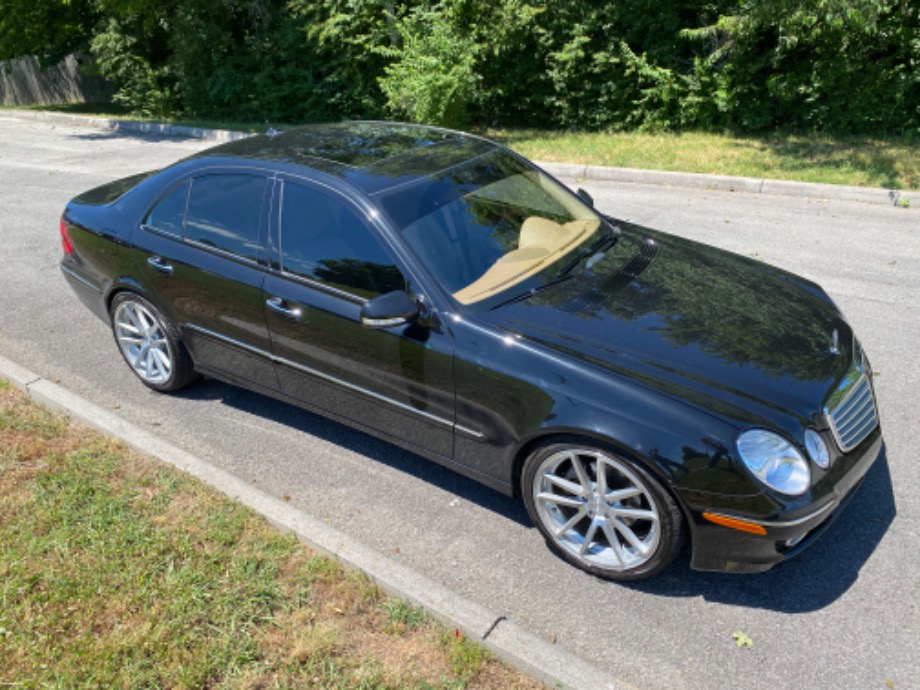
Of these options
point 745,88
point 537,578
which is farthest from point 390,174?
point 745,88

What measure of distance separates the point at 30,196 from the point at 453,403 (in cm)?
986

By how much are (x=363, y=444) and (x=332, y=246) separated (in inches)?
48.9

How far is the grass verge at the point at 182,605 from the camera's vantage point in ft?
9.68

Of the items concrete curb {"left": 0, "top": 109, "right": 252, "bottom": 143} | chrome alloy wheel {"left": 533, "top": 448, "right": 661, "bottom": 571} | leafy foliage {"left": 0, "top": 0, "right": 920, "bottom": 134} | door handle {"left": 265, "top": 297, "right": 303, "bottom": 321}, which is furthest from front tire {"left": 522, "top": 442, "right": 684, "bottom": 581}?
concrete curb {"left": 0, "top": 109, "right": 252, "bottom": 143}

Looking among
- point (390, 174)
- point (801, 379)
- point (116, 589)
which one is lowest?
point (116, 589)

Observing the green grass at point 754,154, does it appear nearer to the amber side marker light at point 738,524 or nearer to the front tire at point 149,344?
the amber side marker light at point 738,524

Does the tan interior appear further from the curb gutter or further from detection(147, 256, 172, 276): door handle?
the curb gutter

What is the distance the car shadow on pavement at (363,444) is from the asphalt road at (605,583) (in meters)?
0.01

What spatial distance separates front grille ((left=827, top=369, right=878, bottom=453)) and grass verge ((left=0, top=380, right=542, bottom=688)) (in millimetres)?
1652

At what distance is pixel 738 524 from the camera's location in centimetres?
299

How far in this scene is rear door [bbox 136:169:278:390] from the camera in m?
4.27

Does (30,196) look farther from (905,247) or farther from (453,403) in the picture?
(905,247)

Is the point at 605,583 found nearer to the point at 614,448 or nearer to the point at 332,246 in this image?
the point at 614,448

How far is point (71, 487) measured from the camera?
4043 mm
